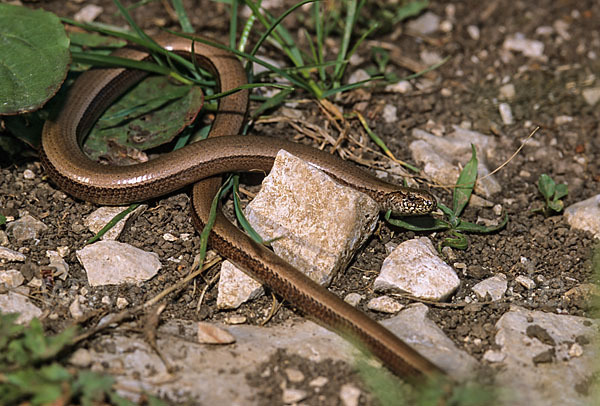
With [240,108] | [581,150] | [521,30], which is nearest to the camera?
[240,108]

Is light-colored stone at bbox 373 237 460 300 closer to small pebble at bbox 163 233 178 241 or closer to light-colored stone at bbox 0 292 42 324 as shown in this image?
small pebble at bbox 163 233 178 241

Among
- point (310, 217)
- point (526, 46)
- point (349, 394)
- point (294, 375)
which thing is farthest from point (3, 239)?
point (526, 46)

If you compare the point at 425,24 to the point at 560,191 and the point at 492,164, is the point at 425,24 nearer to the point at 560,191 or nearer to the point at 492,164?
the point at 492,164

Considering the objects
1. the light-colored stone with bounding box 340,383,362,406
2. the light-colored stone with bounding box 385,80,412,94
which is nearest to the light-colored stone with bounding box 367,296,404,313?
the light-colored stone with bounding box 340,383,362,406

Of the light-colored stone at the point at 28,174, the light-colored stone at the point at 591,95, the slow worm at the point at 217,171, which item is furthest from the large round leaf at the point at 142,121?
the light-colored stone at the point at 591,95

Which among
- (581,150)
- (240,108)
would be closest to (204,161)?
(240,108)

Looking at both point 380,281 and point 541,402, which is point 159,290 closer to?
point 380,281

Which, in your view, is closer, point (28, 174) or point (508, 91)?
point (28, 174)
